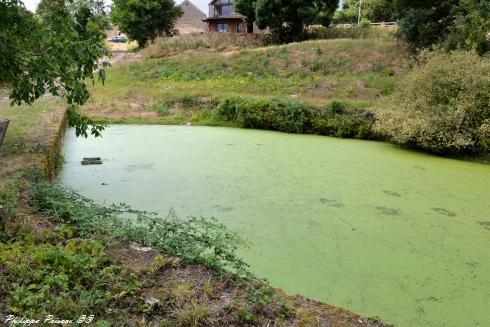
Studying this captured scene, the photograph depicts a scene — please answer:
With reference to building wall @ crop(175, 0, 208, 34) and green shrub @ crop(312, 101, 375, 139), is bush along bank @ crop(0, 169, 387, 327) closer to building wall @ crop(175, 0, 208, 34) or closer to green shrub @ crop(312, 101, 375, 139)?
green shrub @ crop(312, 101, 375, 139)

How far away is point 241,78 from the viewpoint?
1630 centimetres

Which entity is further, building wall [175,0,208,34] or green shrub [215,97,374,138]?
building wall [175,0,208,34]

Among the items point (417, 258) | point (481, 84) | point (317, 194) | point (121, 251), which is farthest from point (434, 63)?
point (121, 251)

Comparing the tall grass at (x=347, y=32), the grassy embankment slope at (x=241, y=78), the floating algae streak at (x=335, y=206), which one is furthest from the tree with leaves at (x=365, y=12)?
the floating algae streak at (x=335, y=206)

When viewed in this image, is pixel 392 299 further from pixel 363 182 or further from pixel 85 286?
pixel 363 182

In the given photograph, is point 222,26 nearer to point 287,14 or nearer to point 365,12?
point 365,12

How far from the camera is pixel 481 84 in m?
8.45

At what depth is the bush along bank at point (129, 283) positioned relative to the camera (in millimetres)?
2303

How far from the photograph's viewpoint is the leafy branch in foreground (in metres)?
2.92

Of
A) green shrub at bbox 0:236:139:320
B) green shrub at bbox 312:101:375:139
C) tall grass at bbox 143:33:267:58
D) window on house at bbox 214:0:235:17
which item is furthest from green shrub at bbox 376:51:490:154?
window on house at bbox 214:0:235:17

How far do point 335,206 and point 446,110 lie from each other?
4650mm

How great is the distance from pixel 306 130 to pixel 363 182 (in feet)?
14.9

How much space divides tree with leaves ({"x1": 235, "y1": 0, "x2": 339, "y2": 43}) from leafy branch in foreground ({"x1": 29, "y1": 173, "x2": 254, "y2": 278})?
18.5 m

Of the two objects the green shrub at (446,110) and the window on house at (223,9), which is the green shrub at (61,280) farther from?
the window on house at (223,9)
